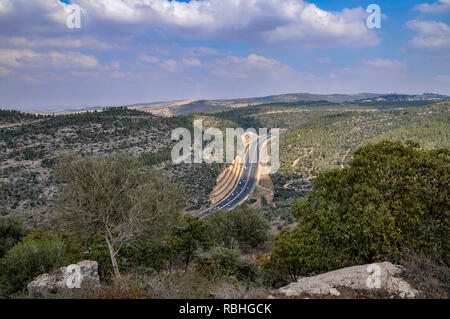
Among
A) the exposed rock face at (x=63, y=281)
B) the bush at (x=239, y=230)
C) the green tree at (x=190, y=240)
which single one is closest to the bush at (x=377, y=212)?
the green tree at (x=190, y=240)

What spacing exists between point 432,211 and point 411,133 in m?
89.4

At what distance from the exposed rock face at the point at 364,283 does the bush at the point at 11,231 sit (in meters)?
24.4

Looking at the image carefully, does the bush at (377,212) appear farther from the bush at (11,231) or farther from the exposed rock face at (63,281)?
the bush at (11,231)

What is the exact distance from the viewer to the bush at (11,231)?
21.4m

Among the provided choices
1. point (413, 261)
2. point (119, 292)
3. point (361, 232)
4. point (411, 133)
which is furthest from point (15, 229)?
point (411, 133)

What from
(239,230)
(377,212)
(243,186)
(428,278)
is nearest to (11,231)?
(239,230)

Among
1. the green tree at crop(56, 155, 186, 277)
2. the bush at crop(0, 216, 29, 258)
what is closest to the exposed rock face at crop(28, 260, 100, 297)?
the green tree at crop(56, 155, 186, 277)

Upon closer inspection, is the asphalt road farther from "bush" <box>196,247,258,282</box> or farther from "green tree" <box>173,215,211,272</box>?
"bush" <box>196,247,258,282</box>

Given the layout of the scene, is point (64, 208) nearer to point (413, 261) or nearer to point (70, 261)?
point (70, 261)

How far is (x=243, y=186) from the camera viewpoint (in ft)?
280

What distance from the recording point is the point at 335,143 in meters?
95.1

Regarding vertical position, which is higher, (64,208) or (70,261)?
(64,208)

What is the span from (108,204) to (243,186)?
73239mm
